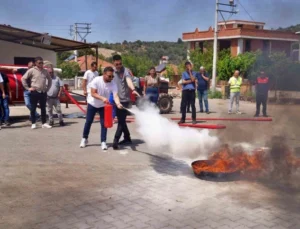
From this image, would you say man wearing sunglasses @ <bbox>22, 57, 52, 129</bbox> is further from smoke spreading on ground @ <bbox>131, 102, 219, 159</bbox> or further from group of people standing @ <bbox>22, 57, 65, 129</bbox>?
smoke spreading on ground @ <bbox>131, 102, 219, 159</bbox>

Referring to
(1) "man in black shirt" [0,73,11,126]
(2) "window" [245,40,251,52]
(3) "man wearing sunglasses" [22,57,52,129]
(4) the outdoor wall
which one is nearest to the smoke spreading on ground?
(3) "man wearing sunglasses" [22,57,52,129]

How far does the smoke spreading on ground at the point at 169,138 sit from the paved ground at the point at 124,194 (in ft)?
1.15

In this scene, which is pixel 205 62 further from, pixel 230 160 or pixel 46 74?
pixel 230 160

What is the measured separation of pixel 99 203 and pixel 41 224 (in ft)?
2.87

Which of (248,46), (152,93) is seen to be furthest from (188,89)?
(248,46)

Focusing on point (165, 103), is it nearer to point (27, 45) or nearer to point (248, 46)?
point (27, 45)

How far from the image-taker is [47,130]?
10445 millimetres

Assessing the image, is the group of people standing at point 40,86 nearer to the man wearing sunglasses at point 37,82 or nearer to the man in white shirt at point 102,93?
→ the man wearing sunglasses at point 37,82

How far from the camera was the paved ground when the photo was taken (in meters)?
4.41

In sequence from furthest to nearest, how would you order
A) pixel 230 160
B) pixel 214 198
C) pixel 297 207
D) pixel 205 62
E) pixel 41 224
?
pixel 205 62 < pixel 230 160 < pixel 214 198 < pixel 297 207 < pixel 41 224

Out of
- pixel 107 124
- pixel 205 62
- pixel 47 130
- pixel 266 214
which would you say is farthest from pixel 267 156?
pixel 205 62

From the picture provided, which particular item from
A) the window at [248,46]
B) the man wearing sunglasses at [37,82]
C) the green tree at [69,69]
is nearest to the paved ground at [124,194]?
the man wearing sunglasses at [37,82]

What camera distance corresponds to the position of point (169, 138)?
7883 millimetres

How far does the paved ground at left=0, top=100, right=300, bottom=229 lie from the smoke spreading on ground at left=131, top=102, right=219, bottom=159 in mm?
351
